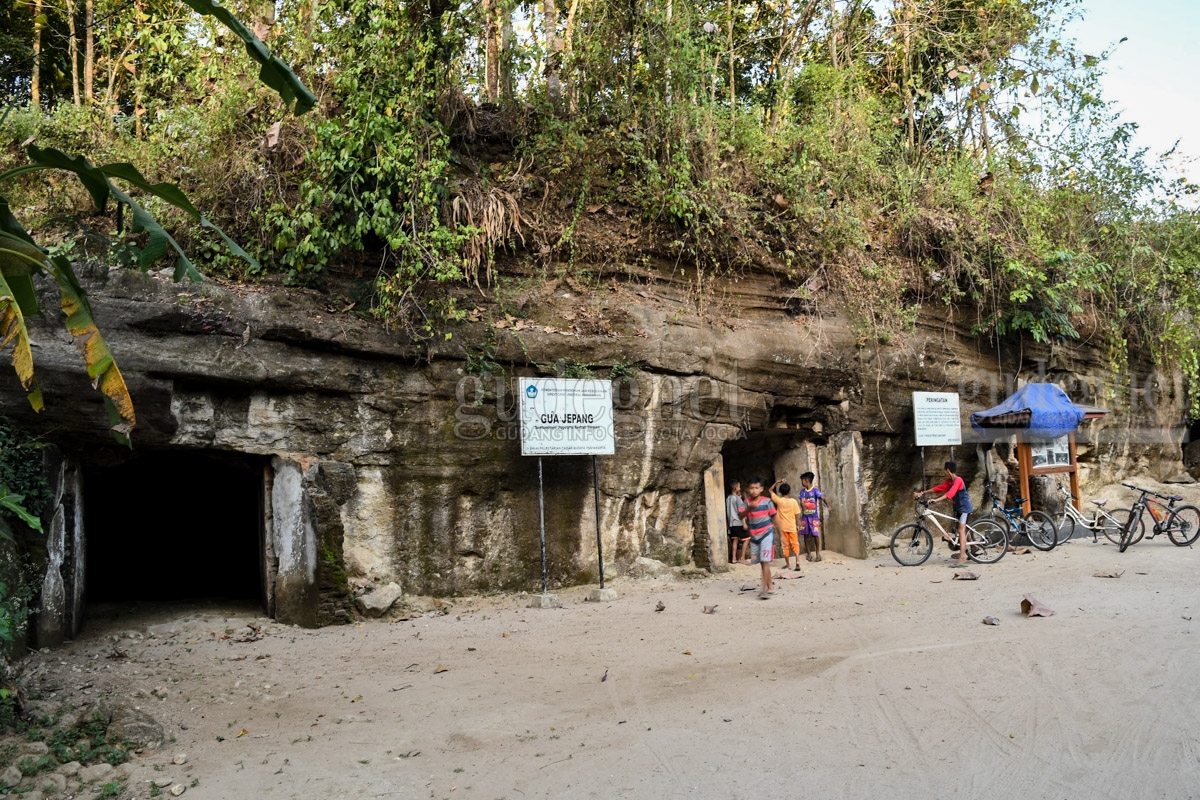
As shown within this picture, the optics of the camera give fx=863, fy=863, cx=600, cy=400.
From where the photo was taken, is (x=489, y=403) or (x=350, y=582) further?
(x=489, y=403)

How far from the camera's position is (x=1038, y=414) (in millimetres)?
14320

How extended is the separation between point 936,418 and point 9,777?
12929 millimetres

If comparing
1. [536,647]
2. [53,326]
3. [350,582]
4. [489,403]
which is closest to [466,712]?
[536,647]

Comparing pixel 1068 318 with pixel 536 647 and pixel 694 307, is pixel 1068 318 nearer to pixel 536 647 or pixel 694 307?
pixel 694 307

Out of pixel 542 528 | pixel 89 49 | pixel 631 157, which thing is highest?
pixel 89 49

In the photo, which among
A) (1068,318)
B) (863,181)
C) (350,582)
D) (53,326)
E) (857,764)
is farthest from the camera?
(1068,318)

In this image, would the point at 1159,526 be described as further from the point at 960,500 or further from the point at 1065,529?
the point at 960,500

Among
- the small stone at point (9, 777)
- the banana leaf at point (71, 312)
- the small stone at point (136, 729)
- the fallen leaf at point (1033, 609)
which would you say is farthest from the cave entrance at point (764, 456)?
the small stone at point (9, 777)

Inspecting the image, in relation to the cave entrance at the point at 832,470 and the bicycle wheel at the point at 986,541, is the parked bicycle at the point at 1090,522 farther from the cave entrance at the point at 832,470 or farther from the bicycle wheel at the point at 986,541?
the cave entrance at the point at 832,470

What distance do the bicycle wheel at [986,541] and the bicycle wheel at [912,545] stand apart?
1.83 ft

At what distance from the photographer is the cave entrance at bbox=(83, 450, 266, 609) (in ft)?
42.7

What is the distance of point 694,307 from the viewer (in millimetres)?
12469

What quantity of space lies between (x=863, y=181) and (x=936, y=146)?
347 cm

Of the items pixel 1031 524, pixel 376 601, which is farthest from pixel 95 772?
pixel 1031 524
